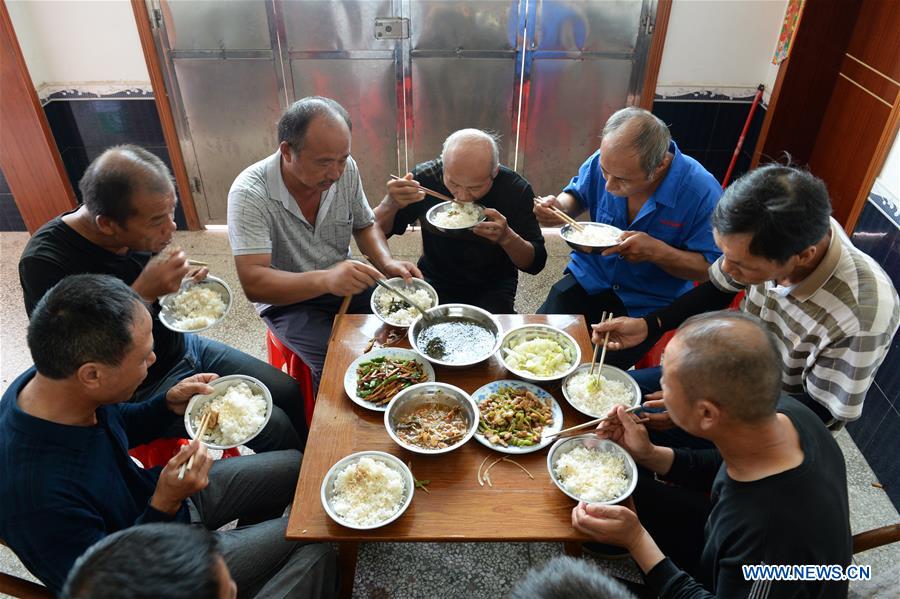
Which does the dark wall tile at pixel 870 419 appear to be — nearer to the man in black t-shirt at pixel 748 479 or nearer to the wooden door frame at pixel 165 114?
the man in black t-shirt at pixel 748 479

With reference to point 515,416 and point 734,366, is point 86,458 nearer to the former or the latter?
point 515,416

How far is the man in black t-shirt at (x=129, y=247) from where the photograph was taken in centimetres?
253

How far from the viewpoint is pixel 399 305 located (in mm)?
3125

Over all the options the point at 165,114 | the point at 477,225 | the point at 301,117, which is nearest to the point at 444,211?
the point at 477,225

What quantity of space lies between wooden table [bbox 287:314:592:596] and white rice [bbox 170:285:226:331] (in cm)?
61

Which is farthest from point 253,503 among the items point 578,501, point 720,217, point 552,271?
point 552,271

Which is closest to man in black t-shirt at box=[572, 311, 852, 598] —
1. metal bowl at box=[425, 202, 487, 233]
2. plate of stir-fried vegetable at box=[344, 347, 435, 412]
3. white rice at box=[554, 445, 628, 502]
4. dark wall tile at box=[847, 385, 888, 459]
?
white rice at box=[554, 445, 628, 502]

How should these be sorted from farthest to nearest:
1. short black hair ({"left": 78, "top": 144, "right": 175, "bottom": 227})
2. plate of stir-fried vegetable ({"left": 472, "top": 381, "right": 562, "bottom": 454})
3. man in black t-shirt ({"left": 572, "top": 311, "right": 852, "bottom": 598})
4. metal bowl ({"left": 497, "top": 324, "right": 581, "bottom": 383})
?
metal bowl ({"left": 497, "top": 324, "right": 581, "bottom": 383})
short black hair ({"left": 78, "top": 144, "right": 175, "bottom": 227})
plate of stir-fried vegetable ({"left": 472, "top": 381, "right": 562, "bottom": 454})
man in black t-shirt ({"left": 572, "top": 311, "right": 852, "bottom": 598})

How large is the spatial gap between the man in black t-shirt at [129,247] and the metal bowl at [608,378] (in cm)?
Answer: 140

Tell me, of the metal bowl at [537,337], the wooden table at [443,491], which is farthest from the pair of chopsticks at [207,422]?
the metal bowl at [537,337]

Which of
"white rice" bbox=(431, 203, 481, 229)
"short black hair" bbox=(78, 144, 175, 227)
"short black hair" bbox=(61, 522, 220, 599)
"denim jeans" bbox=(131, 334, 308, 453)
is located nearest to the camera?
"short black hair" bbox=(61, 522, 220, 599)

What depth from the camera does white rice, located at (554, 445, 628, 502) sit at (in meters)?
2.21

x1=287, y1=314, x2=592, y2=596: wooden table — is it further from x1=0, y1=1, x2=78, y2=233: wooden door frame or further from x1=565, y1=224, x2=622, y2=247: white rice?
x1=0, y1=1, x2=78, y2=233: wooden door frame

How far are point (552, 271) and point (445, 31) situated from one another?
7.15 feet
